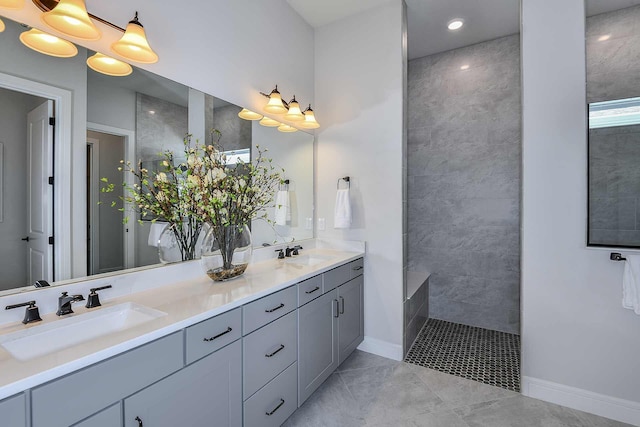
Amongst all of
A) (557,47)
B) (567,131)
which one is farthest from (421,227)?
(557,47)

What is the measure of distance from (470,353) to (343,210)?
1.73 meters

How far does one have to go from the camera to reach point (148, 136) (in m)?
1.66

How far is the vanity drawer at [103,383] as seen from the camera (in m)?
0.82

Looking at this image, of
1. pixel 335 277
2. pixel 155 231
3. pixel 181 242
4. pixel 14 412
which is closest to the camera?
pixel 14 412

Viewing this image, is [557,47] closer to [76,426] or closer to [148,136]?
[148,136]

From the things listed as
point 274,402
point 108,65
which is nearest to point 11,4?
point 108,65

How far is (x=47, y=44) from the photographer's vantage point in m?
1.26

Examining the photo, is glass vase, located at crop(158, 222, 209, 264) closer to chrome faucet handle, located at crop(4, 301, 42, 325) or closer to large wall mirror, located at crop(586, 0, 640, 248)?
chrome faucet handle, located at crop(4, 301, 42, 325)

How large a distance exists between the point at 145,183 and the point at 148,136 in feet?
0.87

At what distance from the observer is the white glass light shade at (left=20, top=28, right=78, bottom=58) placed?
4.00 ft

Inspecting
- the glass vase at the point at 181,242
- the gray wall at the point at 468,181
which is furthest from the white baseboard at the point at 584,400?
the glass vase at the point at 181,242

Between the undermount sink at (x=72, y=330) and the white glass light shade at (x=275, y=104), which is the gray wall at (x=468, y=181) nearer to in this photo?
the white glass light shade at (x=275, y=104)

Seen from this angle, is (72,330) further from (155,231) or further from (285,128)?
(285,128)

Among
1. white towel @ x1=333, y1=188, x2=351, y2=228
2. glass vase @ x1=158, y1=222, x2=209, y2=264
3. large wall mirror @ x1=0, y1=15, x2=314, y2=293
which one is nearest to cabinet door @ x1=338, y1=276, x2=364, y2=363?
white towel @ x1=333, y1=188, x2=351, y2=228
